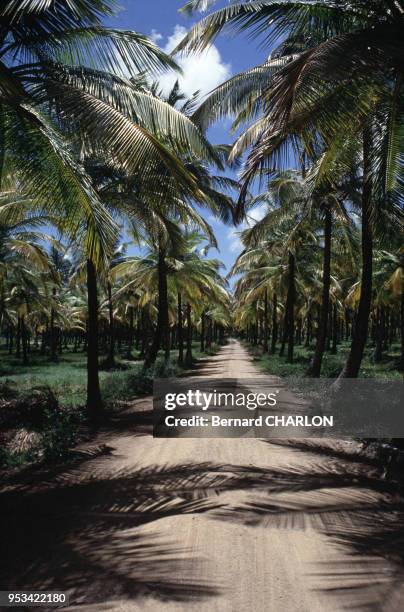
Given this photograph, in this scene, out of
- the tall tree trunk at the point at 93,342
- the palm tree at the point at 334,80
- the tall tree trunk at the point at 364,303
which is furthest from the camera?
the tall tree trunk at the point at 93,342

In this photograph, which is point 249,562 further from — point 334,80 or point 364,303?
point 364,303

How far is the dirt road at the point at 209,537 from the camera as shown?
3361 millimetres

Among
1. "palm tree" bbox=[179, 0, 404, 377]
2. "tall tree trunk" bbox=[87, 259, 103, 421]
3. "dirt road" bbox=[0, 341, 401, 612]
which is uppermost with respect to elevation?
"palm tree" bbox=[179, 0, 404, 377]

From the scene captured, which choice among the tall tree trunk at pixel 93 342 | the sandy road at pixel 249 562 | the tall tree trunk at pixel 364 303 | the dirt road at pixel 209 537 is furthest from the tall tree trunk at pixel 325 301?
the sandy road at pixel 249 562

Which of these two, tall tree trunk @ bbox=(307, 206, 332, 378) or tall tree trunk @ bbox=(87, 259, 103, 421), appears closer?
tall tree trunk @ bbox=(87, 259, 103, 421)

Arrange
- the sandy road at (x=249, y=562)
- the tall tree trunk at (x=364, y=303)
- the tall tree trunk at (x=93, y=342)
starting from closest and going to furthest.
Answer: the sandy road at (x=249, y=562), the tall tree trunk at (x=364, y=303), the tall tree trunk at (x=93, y=342)

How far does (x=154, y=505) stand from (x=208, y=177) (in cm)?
1361

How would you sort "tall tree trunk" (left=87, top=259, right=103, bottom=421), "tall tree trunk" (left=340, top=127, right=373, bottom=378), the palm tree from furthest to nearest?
"tall tree trunk" (left=87, top=259, right=103, bottom=421), "tall tree trunk" (left=340, top=127, right=373, bottom=378), the palm tree

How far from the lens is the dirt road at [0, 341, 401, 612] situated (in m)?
3.36

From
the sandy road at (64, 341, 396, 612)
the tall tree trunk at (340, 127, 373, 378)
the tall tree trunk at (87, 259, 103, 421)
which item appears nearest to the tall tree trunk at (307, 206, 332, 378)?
the tall tree trunk at (340, 127, 373, 378)

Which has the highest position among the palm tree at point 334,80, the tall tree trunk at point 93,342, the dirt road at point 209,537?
the palm tree at point 334,80

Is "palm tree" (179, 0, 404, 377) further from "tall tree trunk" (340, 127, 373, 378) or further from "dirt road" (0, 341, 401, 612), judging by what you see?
"dirt road" (0, 341, 401, 612)

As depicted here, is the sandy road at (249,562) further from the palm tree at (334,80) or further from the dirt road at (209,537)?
the palm tree at (334,80)

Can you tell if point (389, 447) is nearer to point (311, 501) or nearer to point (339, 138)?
point (311, 501)
